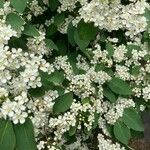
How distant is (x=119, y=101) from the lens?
221 centimetres

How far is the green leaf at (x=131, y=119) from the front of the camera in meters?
2.18

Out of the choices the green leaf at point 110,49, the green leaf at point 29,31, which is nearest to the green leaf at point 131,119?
the green leaf at point 110,49

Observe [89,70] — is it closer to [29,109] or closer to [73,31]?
[73,31]

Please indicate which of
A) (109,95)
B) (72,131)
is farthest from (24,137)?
(109,95)

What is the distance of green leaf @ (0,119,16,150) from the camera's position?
63.4 inches

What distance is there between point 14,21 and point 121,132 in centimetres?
75

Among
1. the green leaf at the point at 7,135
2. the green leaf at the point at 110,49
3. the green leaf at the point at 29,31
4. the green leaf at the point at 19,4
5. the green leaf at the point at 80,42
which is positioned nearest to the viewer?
the green leaf at the point at 7,135

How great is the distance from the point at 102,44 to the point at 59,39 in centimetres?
23

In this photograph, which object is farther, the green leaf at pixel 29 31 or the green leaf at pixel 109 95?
the green leaf at pixel 109 95

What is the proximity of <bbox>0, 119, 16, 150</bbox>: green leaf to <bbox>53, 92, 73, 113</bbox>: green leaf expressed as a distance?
329mm

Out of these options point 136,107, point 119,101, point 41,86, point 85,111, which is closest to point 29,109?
point 41,86

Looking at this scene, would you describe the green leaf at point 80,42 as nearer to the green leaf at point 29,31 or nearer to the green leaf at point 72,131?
the green leaf at point 29,31

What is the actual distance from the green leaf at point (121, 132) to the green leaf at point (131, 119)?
2cm

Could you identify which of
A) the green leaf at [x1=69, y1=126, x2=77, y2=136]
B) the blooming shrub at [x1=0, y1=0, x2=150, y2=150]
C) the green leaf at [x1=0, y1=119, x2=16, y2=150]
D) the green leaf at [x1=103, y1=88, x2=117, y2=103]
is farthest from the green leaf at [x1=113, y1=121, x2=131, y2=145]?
the green leaf at [x1=0, y1=119, x2=16, y2=150]
